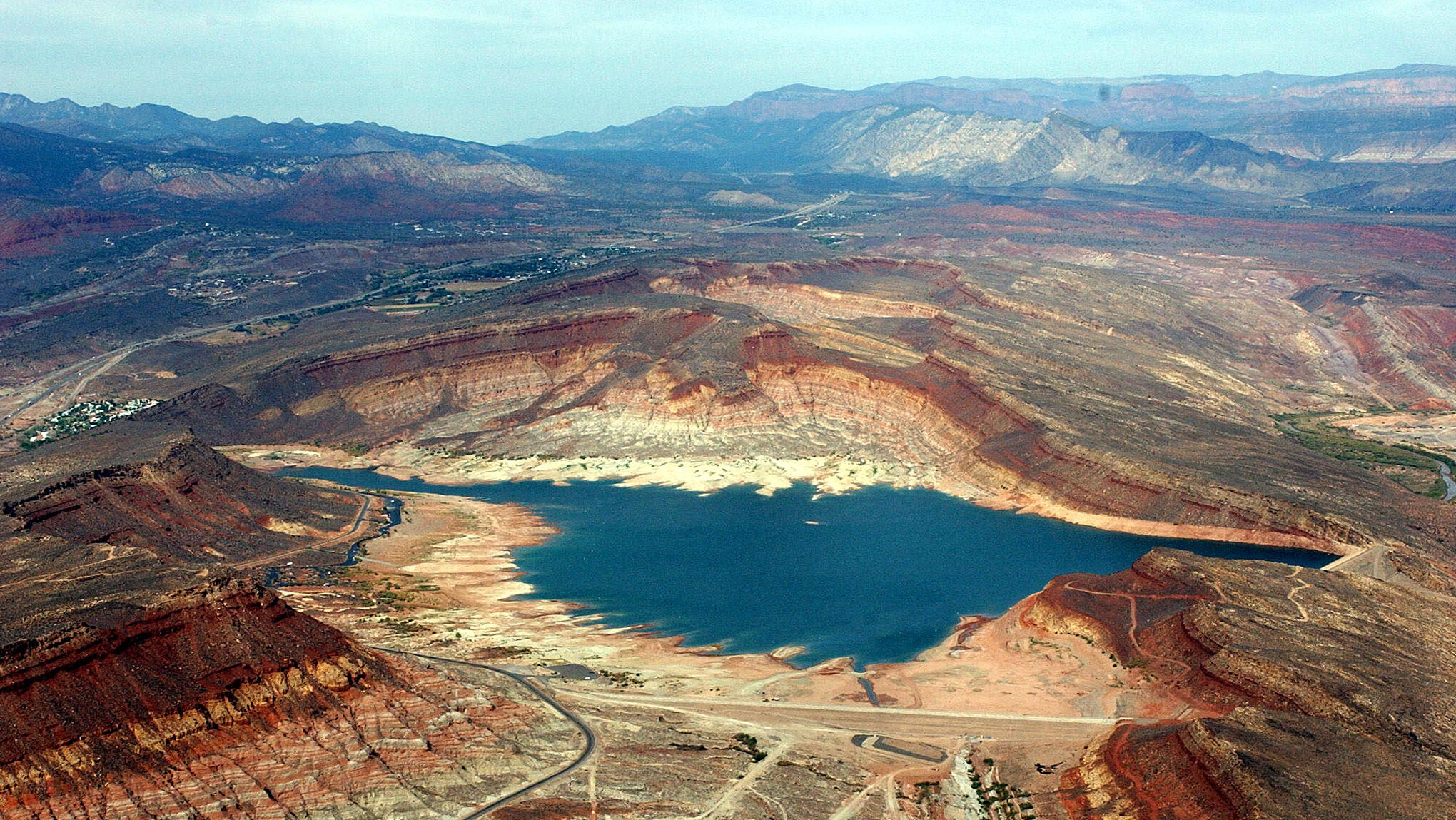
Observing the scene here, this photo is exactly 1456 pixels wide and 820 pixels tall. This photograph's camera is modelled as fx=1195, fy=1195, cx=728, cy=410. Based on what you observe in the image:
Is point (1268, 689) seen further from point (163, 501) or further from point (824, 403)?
point (824, 403)

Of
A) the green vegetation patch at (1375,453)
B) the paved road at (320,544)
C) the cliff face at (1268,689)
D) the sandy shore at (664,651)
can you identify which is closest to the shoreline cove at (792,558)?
the sandy shore at (664,651)

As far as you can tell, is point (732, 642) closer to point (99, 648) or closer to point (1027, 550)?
point (1027, 550)

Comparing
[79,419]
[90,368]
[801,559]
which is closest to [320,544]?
[801,559]

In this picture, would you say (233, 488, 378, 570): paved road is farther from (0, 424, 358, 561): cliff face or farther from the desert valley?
(0, 424, 358, 561): cliff face

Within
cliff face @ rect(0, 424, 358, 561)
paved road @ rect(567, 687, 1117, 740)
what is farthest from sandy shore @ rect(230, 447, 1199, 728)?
cliff face @ rect(0, 424, 358, 561)

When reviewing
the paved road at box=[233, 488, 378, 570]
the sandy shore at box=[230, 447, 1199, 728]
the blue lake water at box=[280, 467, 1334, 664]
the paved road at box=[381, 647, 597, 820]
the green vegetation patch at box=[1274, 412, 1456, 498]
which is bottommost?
the green vegetation patch at box=[1274, 412, 1456, 498]

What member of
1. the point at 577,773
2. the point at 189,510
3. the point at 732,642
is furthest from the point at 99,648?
the point at 189,510

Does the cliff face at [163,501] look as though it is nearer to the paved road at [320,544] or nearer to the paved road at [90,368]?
the paved road at [320,544]
